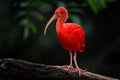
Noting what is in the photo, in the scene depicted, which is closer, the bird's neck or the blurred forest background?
the bird's neck

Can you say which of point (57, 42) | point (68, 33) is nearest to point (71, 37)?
point (68, 33)

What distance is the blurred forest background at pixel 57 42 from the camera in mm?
4266

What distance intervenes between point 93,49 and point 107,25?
8.5 inches

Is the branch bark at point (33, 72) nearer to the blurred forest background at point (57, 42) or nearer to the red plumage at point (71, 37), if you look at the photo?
the red plumage at point (71, 37)

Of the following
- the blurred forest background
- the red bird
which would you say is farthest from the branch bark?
the blurred forest background

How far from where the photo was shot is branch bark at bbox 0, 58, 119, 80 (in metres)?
2.42

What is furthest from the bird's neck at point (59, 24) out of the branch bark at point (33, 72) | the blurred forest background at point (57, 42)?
the blurred forest background at point (57, 42)

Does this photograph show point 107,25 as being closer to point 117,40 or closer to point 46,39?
point 117,40

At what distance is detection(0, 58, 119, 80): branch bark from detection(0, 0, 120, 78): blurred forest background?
1.60 m

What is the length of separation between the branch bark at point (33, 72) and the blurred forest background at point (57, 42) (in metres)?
1.60

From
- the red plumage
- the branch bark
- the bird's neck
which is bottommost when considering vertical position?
the branch bark

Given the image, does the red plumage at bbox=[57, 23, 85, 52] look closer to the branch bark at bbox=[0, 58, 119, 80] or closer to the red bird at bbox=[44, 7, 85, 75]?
the red bird at bbox=[44, 7, 85, 75]

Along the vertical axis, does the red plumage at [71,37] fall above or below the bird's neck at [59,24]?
below

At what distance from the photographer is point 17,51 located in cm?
448
